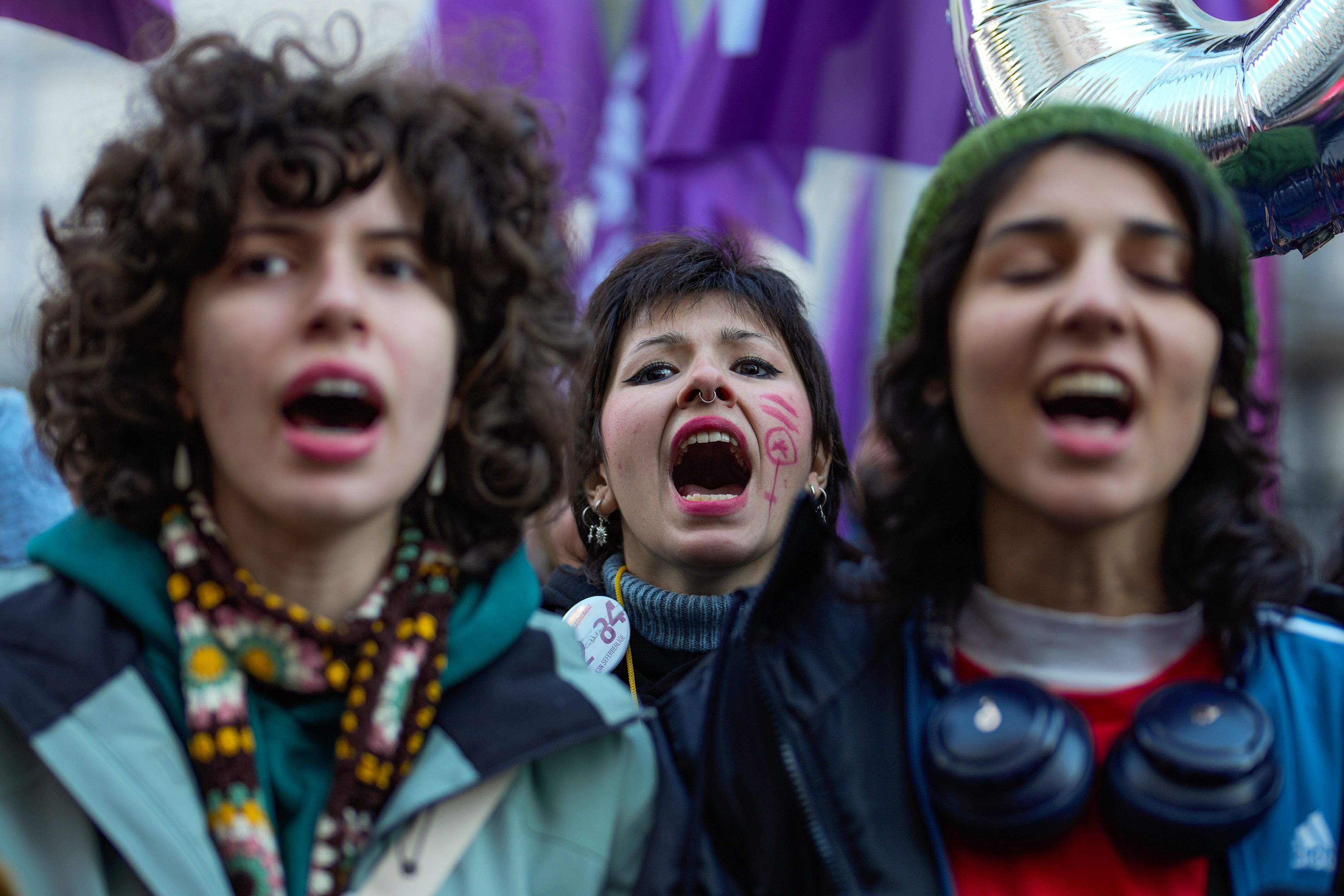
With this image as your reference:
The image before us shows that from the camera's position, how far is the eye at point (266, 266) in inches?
65.7

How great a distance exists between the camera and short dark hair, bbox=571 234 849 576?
2.65 meters

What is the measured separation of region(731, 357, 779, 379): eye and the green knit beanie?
30.3 inches

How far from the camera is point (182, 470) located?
5.88 feet

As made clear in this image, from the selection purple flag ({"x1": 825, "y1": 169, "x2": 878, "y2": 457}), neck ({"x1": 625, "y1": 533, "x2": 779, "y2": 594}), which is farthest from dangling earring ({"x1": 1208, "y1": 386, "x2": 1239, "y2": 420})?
purple flag ({"x1": 825, "y1": 169, "x2": 878, "y2": 457})

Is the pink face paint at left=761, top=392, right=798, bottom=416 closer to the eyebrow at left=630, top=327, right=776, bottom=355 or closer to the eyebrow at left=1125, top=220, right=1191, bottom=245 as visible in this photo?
the eyebrow at left=630, top=327, right=776, bottom=355

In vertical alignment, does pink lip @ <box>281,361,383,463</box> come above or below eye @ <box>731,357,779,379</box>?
above

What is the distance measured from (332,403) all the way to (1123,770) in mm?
1126

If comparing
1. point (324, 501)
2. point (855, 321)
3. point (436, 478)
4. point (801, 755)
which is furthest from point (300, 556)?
point (855, 321)

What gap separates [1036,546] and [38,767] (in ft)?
4.22

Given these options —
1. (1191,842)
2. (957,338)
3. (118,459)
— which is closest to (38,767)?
(118,459)

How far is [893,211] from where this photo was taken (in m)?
8.92

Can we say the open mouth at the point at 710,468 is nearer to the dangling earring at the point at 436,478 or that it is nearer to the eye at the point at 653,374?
the eye at the point at 653,374

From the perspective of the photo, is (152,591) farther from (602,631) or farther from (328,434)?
(602,631)

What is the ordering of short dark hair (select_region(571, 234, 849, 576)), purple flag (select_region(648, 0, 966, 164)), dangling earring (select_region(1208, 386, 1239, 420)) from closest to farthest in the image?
dangling earring (select_region(1208, 386, 1239, 420)), short dark hair (select_region(571, 234, 849, 576)), purple flag (select_region(648, 0, 966, 164))
